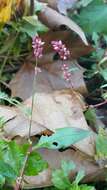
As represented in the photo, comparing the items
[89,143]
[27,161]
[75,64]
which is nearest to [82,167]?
[89,143]

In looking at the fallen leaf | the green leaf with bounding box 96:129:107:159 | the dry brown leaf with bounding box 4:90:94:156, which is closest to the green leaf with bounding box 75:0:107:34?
the fallen leaf

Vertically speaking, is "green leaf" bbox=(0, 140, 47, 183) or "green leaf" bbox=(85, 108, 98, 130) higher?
"green leaf" bbox=(0, 140, 47, 183)

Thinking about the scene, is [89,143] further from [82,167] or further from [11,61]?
[11,61]

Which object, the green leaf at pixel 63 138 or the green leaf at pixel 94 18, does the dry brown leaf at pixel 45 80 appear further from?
the green leaf at pixel 63 138

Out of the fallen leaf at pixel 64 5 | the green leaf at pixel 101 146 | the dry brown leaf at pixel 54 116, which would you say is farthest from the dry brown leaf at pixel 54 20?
the green leaf at pixel 101 146

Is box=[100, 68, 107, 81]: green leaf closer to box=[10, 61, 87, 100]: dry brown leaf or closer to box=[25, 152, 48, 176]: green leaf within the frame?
box=[10, 61, 87, 100]: dry brown leaf

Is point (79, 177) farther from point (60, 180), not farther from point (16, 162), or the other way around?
point (16, 162)
